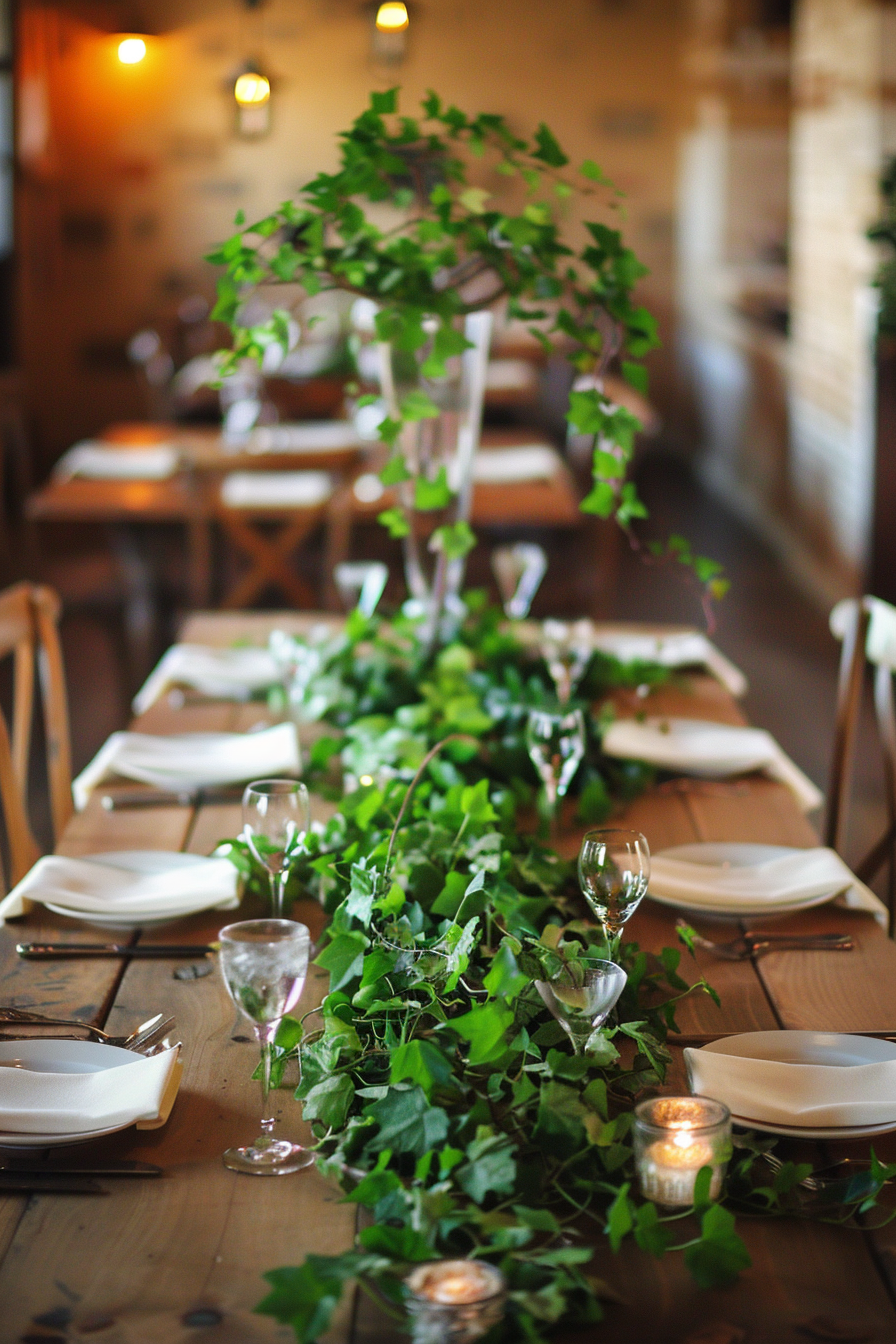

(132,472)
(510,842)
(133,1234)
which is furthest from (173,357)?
(133,1234)

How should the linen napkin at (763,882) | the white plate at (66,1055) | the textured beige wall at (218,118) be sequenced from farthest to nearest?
the textured beige wall at (218,118) < the linen napkin at (763,882) < the white plate at (66,1055)

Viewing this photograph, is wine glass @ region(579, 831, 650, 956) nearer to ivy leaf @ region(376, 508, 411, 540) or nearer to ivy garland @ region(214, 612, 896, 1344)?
ivy garland @ region(214, 612, 896, 1344)

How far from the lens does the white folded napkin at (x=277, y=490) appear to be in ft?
15.1

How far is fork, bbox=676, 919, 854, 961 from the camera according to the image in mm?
1446

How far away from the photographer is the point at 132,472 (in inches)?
177

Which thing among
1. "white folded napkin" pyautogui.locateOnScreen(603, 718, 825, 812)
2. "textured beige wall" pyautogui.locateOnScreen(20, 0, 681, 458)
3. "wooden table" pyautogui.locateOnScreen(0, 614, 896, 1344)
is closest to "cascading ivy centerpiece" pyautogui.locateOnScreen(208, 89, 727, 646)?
"white folded napkin" pyautogui.locateOnScreen(603, 718, 825, 812)

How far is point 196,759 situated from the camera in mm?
2008

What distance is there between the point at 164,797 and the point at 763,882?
2.67ft

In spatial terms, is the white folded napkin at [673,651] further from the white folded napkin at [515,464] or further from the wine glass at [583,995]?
the white folded napkin at [515,464]

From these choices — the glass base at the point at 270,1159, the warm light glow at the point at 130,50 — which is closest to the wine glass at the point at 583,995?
the glass base at the point at 270,1159

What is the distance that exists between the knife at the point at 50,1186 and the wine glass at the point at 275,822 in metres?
0.47

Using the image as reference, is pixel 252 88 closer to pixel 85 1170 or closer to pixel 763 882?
pixel 763 882

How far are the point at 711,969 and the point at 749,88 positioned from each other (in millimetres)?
7815

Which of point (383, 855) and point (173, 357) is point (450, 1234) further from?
point (173, 357)
